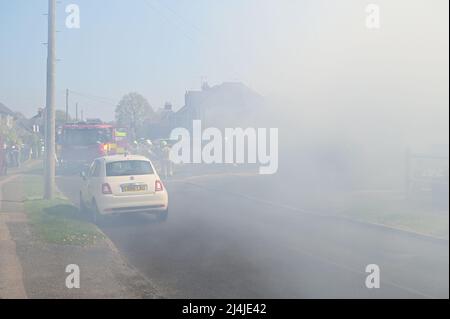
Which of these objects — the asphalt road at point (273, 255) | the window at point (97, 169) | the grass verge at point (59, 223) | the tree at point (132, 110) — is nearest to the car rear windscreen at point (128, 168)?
the window at point (97, 169)

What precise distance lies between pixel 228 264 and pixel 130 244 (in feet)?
6.68

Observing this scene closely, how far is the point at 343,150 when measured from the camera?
18984mm

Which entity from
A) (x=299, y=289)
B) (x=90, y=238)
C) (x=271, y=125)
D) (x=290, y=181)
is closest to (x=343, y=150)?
(x=290, y=181)

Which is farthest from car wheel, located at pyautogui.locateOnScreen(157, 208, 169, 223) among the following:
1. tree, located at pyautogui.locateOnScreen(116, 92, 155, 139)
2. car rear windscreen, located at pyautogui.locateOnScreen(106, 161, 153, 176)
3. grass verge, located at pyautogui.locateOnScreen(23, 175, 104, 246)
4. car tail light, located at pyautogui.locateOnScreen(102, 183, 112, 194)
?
tree, located at pyautogui.locateOnScreen(116, 92, 155, 139)

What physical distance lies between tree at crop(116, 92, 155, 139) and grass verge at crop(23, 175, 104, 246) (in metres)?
13.2

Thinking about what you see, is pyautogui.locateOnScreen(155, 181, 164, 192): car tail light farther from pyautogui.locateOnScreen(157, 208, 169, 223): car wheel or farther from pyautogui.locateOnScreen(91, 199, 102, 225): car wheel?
pyautogui.locateOnScreen(91, 199, 102, 225): car wheel

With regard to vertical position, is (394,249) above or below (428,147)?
below

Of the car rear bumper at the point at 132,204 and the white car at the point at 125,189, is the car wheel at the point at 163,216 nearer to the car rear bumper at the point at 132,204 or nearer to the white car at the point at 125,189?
the white car at the point at 125,189

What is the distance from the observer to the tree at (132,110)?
26250mm

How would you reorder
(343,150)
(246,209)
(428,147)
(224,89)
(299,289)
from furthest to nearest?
(224,89) → (343,150) → (428,147) → (246,209) → (299,289)
